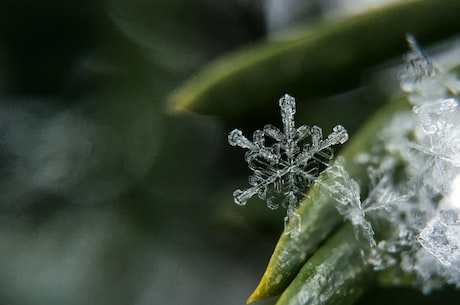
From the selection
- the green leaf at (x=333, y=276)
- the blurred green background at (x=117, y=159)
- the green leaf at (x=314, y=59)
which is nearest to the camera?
the green leaf at (x=333, y=276)

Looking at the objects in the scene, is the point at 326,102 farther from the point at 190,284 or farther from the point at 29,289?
the point at 29,289

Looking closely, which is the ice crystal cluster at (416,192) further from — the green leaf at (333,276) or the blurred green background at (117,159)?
the blurred green background at (117,159)

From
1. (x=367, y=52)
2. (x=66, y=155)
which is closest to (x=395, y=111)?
(x=367, y=52)

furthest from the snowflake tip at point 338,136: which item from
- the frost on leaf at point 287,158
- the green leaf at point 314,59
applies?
the green leaf at point 314,59

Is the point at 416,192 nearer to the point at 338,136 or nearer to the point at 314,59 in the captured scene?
the point at 338,136

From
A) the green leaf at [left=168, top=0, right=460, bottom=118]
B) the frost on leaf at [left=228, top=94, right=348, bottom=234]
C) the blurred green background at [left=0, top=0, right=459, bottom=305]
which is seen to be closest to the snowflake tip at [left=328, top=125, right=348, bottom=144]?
the frost on leaf at [left=228, top=94, right=348, bottom=234]

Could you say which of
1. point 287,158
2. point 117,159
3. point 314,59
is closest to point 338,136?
point 287,158
